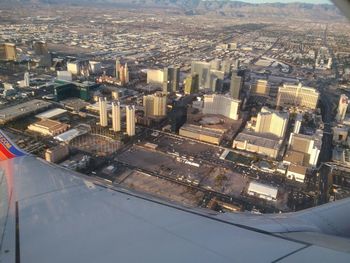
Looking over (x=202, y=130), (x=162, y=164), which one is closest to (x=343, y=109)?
(x=202, y=130)

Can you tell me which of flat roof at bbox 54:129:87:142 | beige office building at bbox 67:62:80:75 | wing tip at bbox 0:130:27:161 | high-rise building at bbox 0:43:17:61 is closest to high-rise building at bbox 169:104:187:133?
flat roof at bbox 54:129:87:142

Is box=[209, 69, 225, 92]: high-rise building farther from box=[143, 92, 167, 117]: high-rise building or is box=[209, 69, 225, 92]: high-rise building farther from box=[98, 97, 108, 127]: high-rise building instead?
box=[98, 97, 108, 127]: high-rise building

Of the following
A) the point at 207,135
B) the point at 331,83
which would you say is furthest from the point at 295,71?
the point at 207,135

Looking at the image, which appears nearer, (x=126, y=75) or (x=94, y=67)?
(x=126, y=75)

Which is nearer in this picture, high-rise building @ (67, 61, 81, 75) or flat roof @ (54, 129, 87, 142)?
flat roof @ (54, 129, 87, 142)

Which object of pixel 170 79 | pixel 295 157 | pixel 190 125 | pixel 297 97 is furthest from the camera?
pixel 170 79

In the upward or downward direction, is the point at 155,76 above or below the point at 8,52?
below

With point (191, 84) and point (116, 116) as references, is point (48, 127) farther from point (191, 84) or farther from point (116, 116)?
point (191, 84)
